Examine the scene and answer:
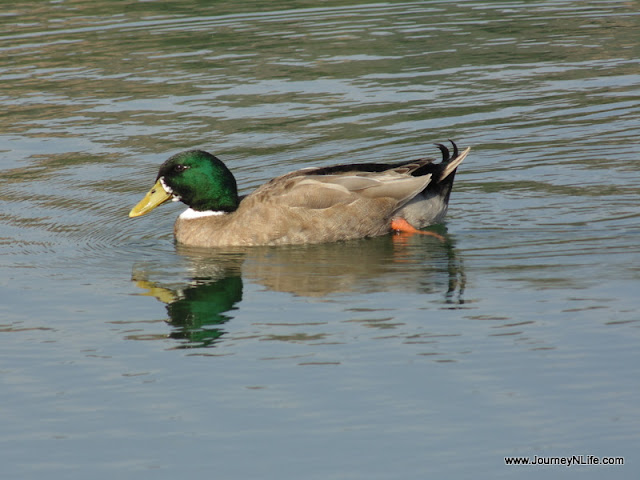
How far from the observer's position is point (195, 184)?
11453mm

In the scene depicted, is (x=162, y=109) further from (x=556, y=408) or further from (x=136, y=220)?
(x=556, y=408)

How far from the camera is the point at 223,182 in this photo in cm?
1145

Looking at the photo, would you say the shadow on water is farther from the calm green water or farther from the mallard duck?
the mallard duck

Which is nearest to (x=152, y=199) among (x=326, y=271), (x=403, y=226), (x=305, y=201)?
(x=305, y=201)

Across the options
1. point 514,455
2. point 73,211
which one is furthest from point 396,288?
point 73,211

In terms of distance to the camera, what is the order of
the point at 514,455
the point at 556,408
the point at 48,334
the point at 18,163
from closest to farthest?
the point at 514,455
the point at 556,408
the point at 48,334
the point at 18,163

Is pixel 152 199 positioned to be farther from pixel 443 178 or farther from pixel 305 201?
pixel 443 178

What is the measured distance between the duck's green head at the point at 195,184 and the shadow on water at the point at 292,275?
1.72 ft

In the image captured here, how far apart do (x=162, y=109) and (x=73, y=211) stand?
3.96 m

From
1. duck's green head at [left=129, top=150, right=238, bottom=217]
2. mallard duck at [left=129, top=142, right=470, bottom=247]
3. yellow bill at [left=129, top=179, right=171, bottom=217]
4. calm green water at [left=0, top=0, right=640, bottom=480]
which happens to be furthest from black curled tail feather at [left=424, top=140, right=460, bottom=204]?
yellow bill at [left=129, top=179, right=171, bottom=217]

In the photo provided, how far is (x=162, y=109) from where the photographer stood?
52.6 feet

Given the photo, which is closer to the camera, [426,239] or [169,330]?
[169,330]

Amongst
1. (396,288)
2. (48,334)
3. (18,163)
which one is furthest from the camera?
(18,163)

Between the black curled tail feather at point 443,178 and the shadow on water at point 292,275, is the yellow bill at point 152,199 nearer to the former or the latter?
the shadow on water at point 292,275
